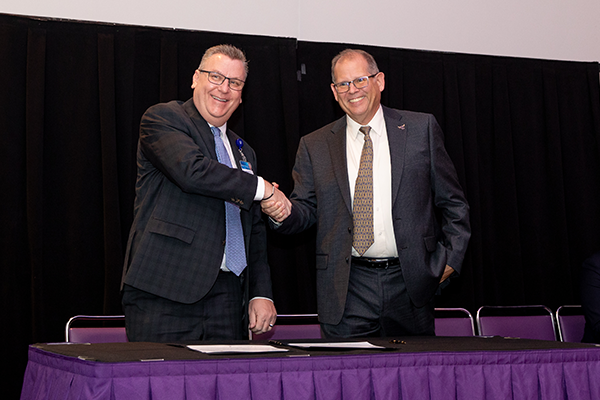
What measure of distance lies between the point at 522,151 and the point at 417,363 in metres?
3.62

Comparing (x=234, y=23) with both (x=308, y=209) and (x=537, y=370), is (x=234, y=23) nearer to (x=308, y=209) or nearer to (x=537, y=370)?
(x=308, y=209)

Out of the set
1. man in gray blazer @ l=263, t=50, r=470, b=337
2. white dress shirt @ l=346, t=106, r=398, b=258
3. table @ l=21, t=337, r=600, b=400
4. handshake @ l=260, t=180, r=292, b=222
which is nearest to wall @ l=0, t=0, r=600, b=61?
man in gray blazer @ l=263, t=50, r=470, b=337

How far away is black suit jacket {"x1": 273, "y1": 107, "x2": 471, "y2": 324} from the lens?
2604mm

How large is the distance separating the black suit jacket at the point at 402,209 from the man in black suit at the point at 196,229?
0.88 feet

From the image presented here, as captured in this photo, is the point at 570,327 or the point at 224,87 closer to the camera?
the point at 224,87

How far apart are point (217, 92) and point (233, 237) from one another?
67 centimetres

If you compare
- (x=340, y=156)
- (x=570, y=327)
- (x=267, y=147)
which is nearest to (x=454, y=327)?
(x=570, y=327)

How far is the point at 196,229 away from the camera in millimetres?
2387

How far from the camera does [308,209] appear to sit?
2.92 metres

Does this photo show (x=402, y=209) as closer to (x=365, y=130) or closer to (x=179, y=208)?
(x=365, y=130)

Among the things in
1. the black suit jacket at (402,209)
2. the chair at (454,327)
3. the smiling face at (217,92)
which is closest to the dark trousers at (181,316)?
the black suit jacket at (402,209)

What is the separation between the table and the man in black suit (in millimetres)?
510

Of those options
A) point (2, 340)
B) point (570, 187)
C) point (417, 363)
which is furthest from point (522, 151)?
point (2, 340)

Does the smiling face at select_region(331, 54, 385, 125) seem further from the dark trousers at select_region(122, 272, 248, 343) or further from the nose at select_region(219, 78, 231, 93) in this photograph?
the dark trousers at select_region(122, 272, 248, 343)
